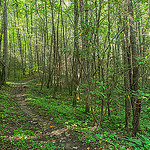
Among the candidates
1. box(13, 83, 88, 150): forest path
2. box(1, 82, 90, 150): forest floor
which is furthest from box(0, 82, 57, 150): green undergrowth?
box(13, 83, 88, 150): forest path

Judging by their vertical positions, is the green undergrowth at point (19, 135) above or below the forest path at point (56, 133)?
above

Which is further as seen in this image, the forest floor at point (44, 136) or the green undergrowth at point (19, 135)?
the forest floor at point (44, 136)

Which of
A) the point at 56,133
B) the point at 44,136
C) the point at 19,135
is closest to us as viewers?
the point at 19,135

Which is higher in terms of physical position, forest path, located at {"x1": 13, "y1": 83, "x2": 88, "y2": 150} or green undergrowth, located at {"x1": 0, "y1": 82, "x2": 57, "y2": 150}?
green undergrowth, located at {"x1": 0, "y1": 82, "x2": 57, "y2": 150}

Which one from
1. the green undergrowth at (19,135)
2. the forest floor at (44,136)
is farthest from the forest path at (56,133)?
the green undergrowth at (19,135)

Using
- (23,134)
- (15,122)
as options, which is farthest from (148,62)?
(15,122)

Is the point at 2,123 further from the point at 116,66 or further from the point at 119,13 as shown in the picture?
the point at 119,13

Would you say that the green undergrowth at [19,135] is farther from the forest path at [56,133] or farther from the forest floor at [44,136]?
the forest path at [56,133]

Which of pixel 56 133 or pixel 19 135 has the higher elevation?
pixel 19 135

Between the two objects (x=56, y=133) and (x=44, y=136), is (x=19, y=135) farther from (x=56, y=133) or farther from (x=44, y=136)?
(x=56, y=133)

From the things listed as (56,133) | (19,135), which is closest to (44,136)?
(56,133)

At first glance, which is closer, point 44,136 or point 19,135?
point 19,135

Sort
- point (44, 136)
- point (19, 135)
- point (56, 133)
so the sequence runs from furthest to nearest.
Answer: point (56, 133)
point (44, 136)
point (19, 135)

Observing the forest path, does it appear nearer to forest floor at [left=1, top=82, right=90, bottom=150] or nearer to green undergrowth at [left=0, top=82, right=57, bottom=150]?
forest floor at [left=1, top=82, right=90, bottom=150]
